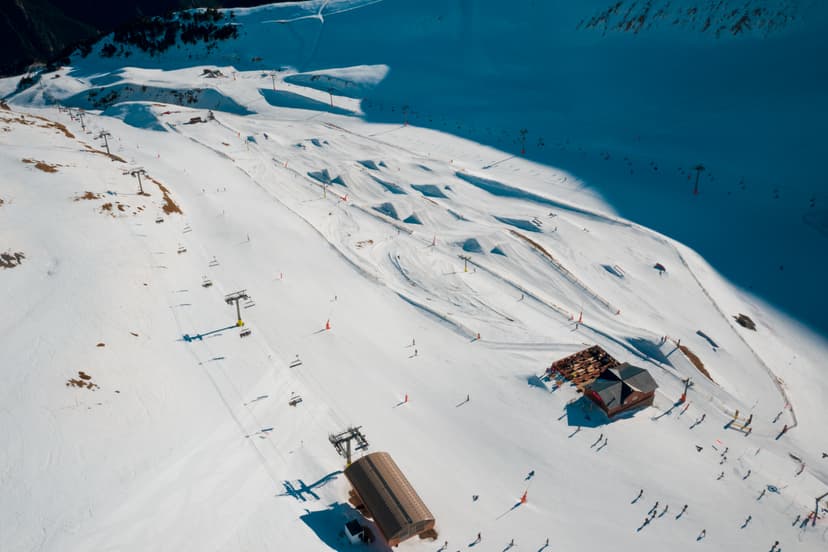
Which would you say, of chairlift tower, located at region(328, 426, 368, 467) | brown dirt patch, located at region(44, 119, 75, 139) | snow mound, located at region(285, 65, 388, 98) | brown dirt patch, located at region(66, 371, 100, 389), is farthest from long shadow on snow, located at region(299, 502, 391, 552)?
snow mound, located at region(285, 65, 388, 98)

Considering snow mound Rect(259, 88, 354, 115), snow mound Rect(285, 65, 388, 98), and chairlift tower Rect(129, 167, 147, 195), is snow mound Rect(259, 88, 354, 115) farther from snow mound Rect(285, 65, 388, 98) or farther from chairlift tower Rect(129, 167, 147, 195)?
chairlift tower Rect(129, 167, 147, 195)

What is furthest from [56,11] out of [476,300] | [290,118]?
[476,300]

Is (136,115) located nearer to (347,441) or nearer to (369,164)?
(369,164)

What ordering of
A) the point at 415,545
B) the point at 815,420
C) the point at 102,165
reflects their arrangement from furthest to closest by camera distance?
→ 1. the point at 102,165
2. the point at 815,420
3. the point at 415,545

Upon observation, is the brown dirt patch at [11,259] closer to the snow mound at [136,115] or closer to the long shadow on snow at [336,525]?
the long shadow on snow at [336,525]

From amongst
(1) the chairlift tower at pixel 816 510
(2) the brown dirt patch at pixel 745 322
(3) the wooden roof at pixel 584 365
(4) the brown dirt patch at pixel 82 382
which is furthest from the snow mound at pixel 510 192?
(4) the brown dirt patch at pixel 82 382

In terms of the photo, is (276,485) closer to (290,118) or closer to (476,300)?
(476,300)
